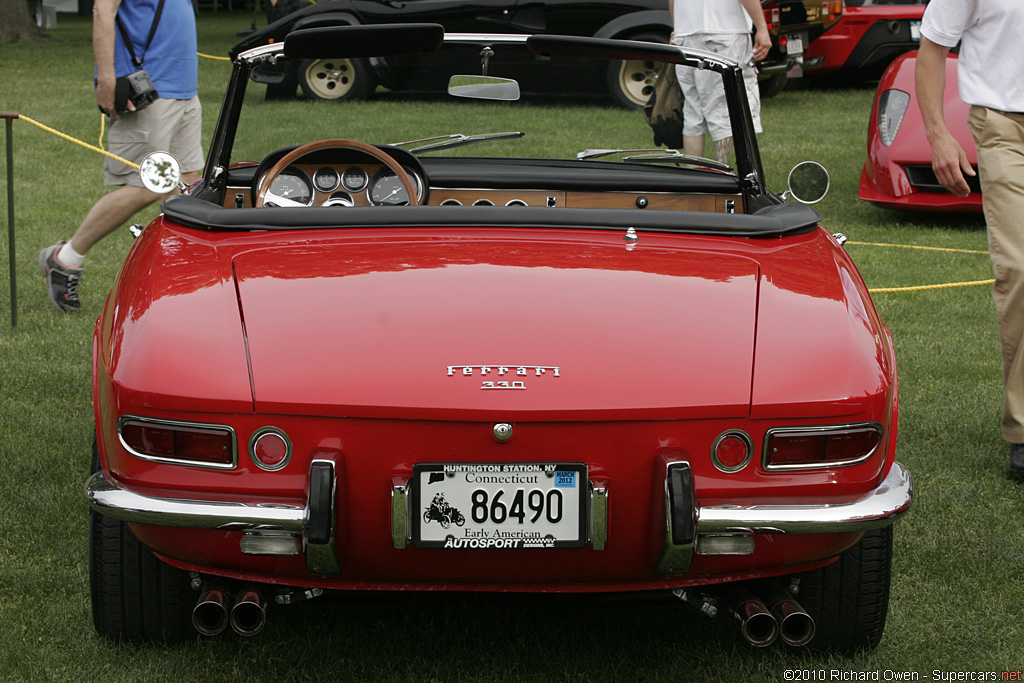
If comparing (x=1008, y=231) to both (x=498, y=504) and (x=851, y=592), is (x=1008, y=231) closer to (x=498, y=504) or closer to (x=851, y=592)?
(x=851, y=592)

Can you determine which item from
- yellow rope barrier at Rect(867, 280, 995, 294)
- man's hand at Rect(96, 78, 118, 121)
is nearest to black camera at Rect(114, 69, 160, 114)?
man's hand at Rect(96, 78, 118, 121)

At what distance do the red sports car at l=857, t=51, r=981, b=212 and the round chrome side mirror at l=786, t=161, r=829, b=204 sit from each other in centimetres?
Answer: 405

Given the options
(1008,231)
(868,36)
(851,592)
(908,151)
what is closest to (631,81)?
(868,36)

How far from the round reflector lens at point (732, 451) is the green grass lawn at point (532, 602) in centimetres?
41

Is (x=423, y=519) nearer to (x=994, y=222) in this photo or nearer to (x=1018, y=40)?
(x=994, y=222)

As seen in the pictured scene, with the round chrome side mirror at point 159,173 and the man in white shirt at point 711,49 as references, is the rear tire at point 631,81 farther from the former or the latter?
the round chrome side mirror at point 159,173

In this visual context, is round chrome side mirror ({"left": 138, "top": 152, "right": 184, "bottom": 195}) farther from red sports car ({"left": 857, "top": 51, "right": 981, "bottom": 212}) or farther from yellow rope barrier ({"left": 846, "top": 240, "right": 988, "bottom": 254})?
red sports car ({"left": 857, "top": 51, "right": 981, "bottom": 212})

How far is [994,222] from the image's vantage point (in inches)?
152

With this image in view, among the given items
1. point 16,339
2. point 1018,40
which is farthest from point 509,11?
point 1018,40

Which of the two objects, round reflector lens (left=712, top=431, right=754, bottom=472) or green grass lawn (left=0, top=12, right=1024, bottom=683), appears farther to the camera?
green grass lawn (left=0, top=12, right=1024, bottom=683)

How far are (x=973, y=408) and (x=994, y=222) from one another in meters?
0.91

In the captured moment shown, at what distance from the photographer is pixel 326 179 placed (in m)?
3.69

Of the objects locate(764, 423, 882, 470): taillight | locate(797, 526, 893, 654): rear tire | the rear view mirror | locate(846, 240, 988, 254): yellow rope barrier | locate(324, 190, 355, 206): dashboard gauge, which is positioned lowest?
locate(846, 240, 988, 254): yellow rope barrier

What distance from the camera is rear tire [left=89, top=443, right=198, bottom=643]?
252 cm
